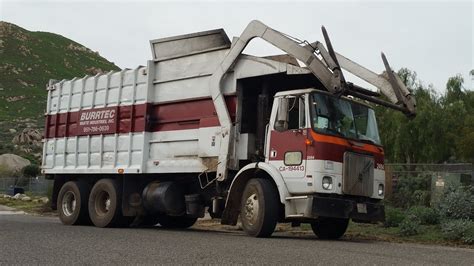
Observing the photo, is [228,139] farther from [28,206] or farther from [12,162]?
[12,162]

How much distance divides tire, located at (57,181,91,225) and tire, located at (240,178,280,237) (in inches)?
208

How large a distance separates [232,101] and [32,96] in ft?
275

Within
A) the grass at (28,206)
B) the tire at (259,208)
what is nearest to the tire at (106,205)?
the tire at (259,208)

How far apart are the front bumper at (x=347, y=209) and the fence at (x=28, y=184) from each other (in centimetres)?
3064

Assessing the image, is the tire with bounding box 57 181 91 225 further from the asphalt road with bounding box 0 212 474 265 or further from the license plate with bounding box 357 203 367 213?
the license plate with bounding box 357 203 367 213

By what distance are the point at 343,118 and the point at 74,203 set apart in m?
7.55

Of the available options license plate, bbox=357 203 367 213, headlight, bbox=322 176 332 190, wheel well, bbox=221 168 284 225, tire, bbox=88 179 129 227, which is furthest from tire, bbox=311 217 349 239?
tire, bbox=88 179 129 227

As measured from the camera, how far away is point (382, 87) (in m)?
12.0

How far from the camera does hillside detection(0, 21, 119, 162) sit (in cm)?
7806

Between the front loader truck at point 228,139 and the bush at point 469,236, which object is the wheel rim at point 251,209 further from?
the bush at point 469,236

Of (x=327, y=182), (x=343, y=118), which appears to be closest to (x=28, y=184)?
(x=343, y=118)

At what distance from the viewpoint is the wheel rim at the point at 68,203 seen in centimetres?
1566

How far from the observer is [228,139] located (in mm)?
11977

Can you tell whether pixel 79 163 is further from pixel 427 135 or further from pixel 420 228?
pixel 427 135
